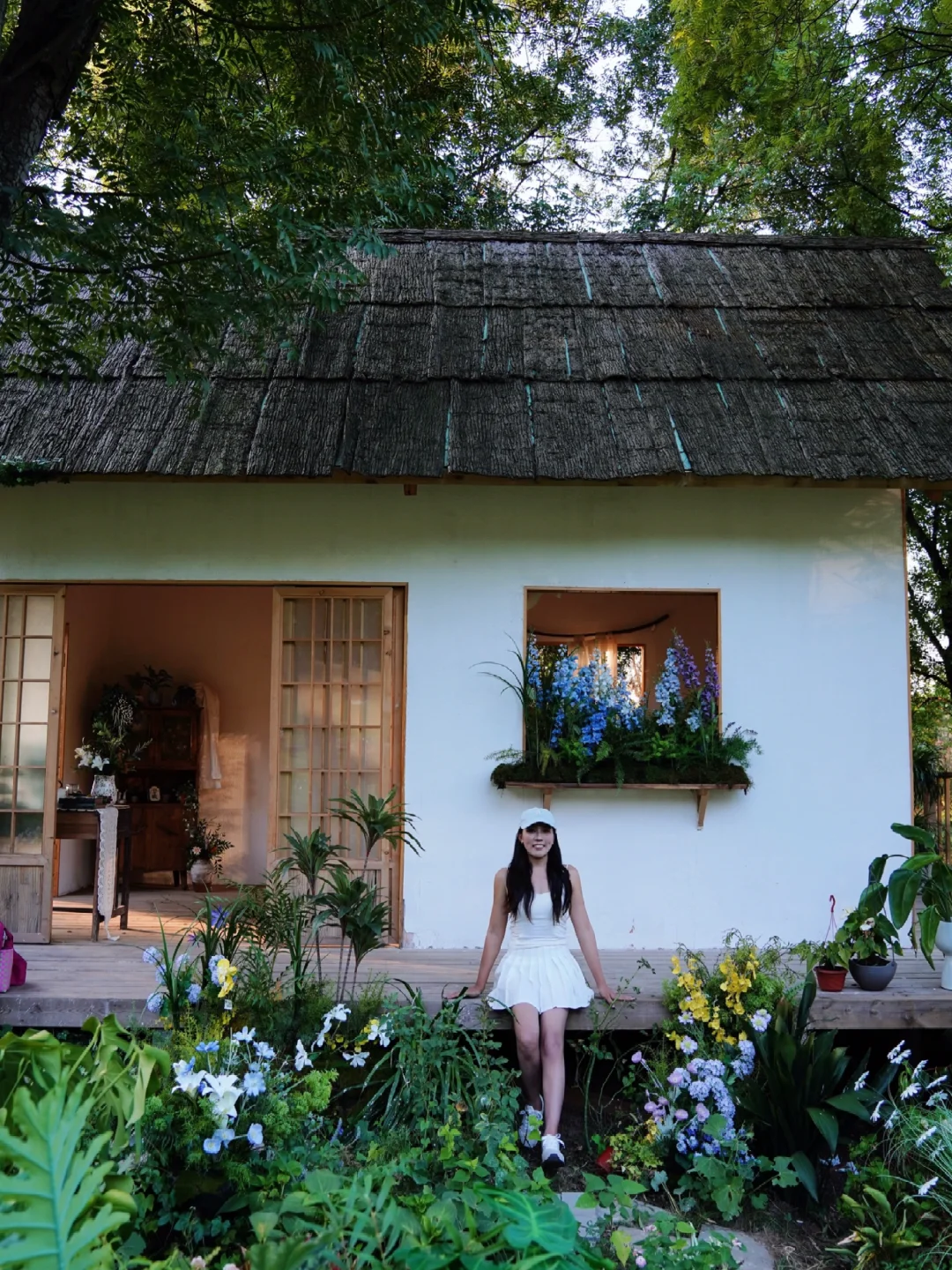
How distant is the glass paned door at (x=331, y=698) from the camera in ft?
19.7

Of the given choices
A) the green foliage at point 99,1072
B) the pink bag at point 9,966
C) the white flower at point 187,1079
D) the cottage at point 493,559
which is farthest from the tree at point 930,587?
the green foliage at point 99,1072

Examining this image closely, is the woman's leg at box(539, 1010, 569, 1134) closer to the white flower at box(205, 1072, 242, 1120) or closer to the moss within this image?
the white flower at box(205, 1072, 242, 1120)

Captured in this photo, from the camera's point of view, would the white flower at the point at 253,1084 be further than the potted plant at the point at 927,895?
No

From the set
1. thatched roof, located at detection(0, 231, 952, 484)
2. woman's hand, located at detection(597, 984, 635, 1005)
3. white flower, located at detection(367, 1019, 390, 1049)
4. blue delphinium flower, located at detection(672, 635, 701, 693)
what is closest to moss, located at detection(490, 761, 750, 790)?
blue delphinium flower, located at detection(672, 635, 701, 693)

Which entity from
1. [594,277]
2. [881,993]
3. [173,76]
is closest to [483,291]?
[594,277]

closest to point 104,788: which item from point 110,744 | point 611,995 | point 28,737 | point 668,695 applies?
point 110,744

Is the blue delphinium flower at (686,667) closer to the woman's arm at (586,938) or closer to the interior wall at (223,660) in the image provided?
the woman's arm at (586,938)

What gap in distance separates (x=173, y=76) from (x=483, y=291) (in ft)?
9.26

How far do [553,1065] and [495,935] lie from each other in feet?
1.79

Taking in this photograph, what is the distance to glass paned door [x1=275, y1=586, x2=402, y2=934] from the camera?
19.7ft

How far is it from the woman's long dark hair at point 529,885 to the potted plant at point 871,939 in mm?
1280

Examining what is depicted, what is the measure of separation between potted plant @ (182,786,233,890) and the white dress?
5.08 metres

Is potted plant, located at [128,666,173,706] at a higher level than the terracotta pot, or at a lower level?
higher

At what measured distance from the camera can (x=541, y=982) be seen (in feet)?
13.7
